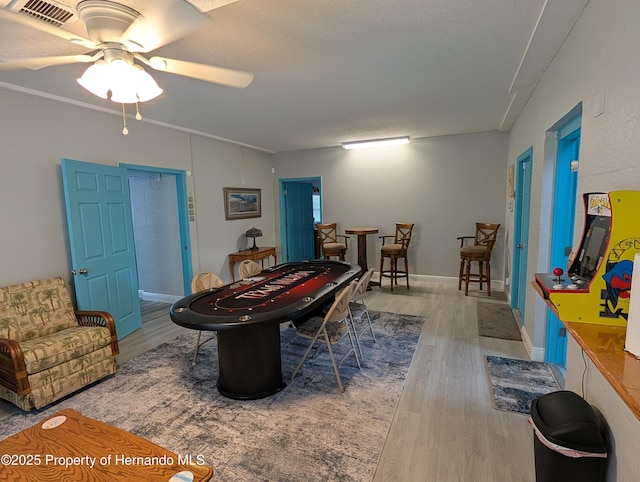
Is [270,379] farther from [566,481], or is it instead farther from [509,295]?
[509,295]

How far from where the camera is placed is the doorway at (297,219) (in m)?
7.00

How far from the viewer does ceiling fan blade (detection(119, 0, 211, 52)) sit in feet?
4.44

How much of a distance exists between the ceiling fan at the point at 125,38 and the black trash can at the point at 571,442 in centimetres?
226

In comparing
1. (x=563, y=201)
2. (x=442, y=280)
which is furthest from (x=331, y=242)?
(x=563, y=201)

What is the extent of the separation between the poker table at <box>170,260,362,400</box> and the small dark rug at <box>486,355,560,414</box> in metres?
1.53

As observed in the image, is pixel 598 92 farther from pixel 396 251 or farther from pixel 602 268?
pixel 396 251

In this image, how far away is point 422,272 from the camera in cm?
606

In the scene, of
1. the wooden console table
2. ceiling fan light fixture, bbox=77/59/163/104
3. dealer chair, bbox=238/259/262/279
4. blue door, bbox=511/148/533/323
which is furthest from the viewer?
the wooden console table

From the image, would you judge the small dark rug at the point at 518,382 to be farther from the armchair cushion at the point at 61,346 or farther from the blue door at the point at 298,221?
the blue door at the point at 298,221

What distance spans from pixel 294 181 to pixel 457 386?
17.2ft

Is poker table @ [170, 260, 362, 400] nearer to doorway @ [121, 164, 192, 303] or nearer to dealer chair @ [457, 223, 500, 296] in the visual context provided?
doorway @ [121, 164, 192, 303]

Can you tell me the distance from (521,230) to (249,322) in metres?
3.44

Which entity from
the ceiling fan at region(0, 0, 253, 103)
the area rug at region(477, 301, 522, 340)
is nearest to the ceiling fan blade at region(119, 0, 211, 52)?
the ceiling fan at region(0, 0, 253, 103)

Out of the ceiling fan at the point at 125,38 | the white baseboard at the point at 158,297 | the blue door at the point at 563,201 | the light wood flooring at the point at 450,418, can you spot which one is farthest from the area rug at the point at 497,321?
the white baseboard at the point at 158,297
